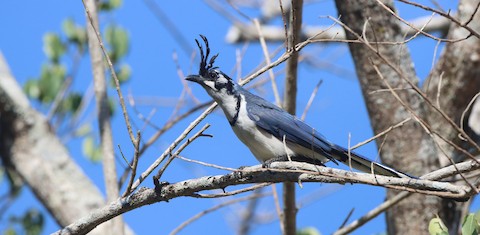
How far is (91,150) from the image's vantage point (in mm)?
6844

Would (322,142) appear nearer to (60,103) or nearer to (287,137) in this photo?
(287,137)

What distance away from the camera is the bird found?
3.95 m

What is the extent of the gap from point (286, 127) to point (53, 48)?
10.6 ft

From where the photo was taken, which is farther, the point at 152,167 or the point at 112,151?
the point at 112,151

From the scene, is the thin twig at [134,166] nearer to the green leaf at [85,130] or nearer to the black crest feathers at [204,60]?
the black crest feathers at [204,60]

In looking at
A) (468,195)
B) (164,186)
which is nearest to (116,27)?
(164,186)

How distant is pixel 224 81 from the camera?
4312 mm

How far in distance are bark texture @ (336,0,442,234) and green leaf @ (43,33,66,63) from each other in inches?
103

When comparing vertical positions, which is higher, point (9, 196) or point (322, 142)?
point (9, 196)

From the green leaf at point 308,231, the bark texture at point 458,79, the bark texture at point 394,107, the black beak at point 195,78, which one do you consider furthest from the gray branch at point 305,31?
the black beak at point 195,78

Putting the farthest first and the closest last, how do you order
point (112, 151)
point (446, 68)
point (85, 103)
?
point (85, 103) → point (446, 68) → point (112, 151)

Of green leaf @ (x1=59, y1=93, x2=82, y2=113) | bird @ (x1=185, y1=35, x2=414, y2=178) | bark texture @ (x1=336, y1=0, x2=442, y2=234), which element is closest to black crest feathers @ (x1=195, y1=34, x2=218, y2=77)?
bird @ (x1=185, y1=35, x2=414, y2=178)

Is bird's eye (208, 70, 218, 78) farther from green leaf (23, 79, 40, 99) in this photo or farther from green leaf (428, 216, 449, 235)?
green leaf (23, 79, 40, 99)

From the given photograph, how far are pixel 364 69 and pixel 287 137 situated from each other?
1.45 metres
